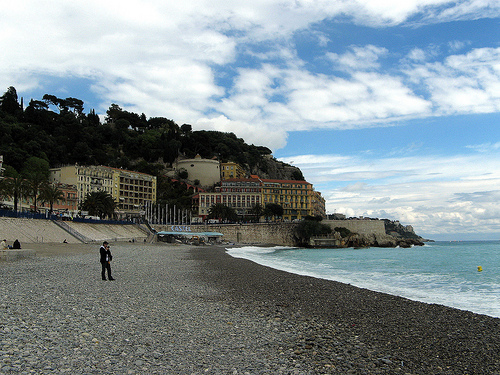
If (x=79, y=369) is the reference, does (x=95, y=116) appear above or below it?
above

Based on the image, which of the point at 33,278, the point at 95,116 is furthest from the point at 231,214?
the point at 33,278

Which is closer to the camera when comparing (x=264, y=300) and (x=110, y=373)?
(x=110, y=373)

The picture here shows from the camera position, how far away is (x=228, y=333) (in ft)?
30.0

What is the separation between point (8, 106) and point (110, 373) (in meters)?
157

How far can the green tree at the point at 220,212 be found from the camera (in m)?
111

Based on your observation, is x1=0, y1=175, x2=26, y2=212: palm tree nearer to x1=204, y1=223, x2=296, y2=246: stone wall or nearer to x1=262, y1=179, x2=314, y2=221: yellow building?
x1=204, y1=223, x2=296, y2=246: stone wall

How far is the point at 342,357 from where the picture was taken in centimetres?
774

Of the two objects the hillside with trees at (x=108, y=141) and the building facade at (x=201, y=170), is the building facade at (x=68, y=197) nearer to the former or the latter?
the hillside with trees at (x=108, y=141)

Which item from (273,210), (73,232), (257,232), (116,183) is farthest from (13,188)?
(273,210)

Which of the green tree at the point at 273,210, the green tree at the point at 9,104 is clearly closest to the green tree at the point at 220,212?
the green tree at the point at 273,210

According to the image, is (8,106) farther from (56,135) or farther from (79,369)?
(79,369)

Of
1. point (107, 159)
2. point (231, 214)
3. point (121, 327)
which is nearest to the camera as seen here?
point (121, 327)

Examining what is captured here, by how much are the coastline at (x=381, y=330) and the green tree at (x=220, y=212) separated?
3737 inches

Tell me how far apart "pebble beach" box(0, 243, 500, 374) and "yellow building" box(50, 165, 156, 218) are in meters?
98.9
